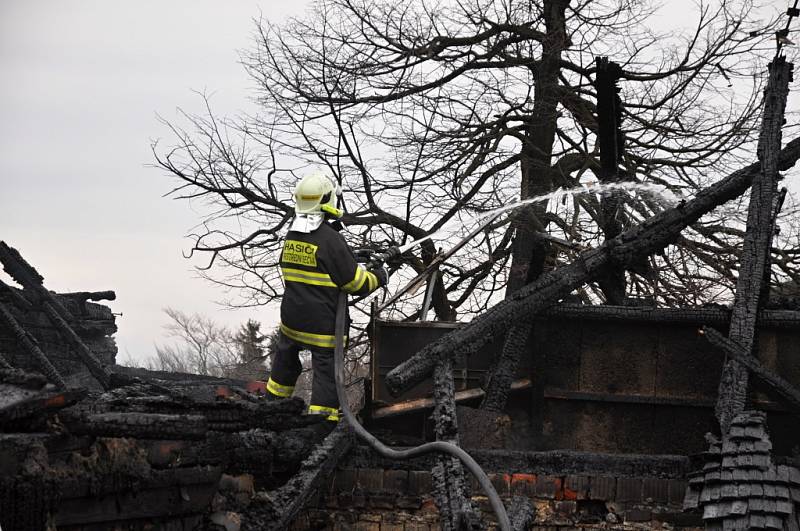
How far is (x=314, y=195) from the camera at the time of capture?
7.11 m

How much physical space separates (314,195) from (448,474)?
2331 mm

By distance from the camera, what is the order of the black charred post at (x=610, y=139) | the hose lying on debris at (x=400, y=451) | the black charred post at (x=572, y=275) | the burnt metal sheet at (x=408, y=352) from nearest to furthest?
the hose lying on debris at (x=400, y=451)
the black charred post at (x=572, y=275)
the burnt metal sheet at (x=408, y=352)
the black charred post at (x=610, y=139)

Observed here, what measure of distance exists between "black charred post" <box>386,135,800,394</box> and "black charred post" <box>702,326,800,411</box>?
1141mm

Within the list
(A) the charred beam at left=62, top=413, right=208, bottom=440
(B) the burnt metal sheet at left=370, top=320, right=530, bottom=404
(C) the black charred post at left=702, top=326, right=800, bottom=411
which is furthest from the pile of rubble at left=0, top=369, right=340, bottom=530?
(C) the black charred post at left=702, top=326, right=800, bottom=411

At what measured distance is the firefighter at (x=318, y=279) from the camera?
7000 mm

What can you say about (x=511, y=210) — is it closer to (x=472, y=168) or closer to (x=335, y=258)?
(x=472, y=168)

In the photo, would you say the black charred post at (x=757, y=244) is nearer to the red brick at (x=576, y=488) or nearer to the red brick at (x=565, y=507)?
the red brick at (x=576, y=488)

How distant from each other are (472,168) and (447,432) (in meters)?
6.69

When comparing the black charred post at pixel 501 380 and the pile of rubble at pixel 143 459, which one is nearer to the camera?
the pile of rubble at pixel 143 459

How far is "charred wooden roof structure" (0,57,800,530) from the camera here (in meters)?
4.25

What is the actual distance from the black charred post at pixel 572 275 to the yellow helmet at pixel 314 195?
124 cm

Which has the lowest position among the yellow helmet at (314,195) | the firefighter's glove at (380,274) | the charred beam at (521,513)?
the charred beam at (521,513)

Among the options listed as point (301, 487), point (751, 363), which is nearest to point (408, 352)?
point (301, 487)

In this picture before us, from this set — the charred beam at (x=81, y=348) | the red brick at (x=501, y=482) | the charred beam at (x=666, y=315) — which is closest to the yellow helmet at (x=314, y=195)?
the charred beam at (x=666, y=315)
